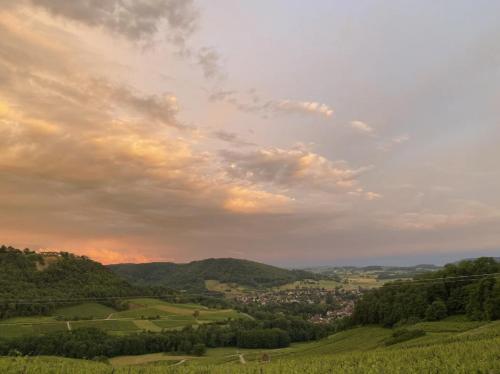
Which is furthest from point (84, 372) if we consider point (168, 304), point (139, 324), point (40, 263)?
point (40, 263)

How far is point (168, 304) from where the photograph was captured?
518 ft

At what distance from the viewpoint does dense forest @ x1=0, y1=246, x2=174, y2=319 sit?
124 meters

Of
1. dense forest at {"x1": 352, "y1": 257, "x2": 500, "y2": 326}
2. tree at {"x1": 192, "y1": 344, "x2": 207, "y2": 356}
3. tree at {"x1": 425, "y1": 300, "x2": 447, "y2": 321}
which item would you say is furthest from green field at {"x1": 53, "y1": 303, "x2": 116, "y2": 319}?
tree at {"x1": 425, "y1": 300, "x2": 447, "y2": 321}

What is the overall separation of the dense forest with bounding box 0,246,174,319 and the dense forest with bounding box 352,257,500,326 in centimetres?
9956

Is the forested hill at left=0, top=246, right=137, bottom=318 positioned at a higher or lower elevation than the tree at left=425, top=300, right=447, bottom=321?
higher

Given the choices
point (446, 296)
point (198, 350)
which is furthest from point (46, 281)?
point (446, 296)

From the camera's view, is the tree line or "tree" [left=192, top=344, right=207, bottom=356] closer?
the tree line

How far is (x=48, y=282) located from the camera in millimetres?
147250

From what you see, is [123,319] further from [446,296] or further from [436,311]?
[446,296]

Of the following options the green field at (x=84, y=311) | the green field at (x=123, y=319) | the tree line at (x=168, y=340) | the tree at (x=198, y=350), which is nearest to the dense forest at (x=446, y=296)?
the tree line at (x=168, y=340)

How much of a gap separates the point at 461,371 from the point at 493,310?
173 feet

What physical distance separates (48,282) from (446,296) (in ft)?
437

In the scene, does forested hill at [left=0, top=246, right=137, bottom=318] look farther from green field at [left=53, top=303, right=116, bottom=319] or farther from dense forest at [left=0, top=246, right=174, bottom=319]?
green field at [left=53, top=303, right=116, bottom=319]

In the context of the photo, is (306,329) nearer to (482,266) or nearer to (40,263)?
(482,266)
